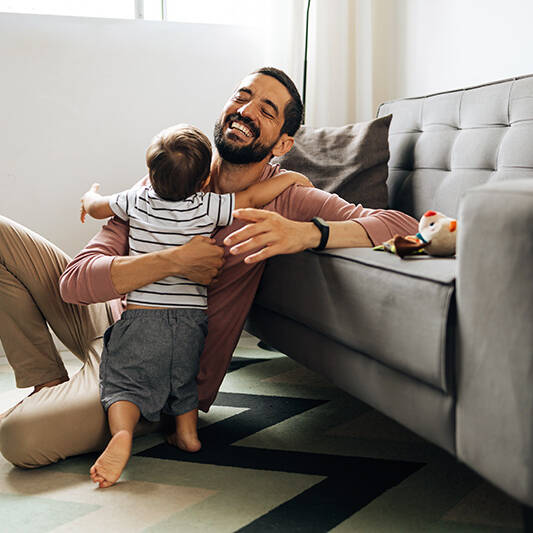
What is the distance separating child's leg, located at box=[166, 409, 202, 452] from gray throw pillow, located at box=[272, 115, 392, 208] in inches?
33.8

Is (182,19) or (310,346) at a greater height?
(182,19)

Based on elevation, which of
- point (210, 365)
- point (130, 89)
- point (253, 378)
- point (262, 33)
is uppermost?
point (262, 33)

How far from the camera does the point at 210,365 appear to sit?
173 centimetres

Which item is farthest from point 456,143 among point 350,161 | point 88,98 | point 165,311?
point 88,98

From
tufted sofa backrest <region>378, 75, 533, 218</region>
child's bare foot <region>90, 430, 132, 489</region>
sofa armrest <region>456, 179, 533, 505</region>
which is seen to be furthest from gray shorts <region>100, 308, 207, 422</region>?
tufted sofa backrest <region>378, 75, 533, 218</region>

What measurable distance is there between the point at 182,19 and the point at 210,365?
5.70 feet

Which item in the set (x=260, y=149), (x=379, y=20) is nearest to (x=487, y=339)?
(x=260, y=149)

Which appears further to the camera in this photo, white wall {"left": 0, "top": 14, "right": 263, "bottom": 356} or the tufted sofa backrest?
white wall {"left": 0, "top": 14, "right": 263, "bottom": 356}

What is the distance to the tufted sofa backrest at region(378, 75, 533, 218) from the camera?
5.76 feet

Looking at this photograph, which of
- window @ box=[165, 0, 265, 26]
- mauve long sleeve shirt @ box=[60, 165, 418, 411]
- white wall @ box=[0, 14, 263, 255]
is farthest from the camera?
window @ box=[165, 0, 265, 26]

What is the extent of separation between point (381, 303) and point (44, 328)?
97 cm

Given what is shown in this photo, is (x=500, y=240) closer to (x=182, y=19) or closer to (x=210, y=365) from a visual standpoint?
(x=210, y=365)

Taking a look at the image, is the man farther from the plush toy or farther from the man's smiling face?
the plush toy

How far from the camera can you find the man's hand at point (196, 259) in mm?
1544
